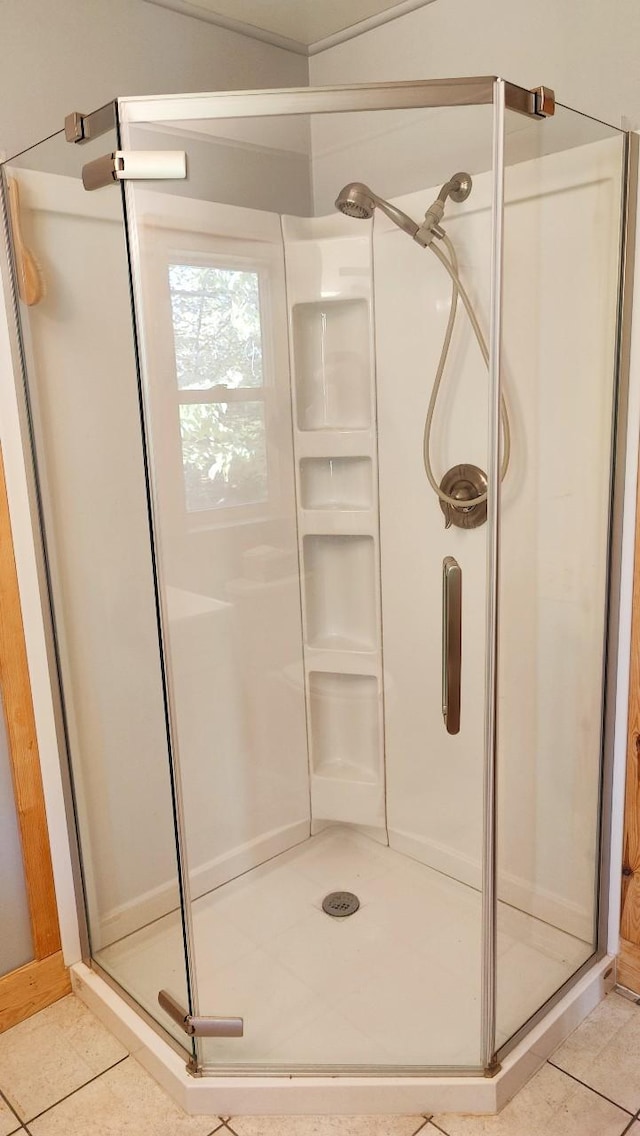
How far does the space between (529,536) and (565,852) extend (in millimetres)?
757

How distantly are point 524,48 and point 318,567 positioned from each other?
3.99ft

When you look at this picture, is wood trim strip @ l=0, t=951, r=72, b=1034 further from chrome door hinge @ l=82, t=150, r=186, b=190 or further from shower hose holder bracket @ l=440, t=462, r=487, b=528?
chrome door hinge @ l=82, t=150, r=186, b=190

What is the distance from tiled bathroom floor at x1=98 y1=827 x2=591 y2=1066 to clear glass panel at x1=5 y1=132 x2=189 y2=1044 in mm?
71

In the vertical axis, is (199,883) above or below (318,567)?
below

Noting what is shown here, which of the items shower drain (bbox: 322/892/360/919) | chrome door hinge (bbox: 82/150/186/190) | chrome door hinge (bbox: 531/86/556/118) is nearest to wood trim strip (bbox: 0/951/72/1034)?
shower drain (bbox: 322/892/360/919)

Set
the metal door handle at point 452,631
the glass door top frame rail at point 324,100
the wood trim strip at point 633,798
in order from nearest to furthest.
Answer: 1. the glass door top frame rail at point 324,100
2. the metal door handle at point 452,631
3. the wood trim strip at point 633,798

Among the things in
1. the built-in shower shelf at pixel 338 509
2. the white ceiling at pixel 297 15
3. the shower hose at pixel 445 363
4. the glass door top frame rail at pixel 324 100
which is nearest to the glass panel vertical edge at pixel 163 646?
the glass door top frame rail at pixel 324 100

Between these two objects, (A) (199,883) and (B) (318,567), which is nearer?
(A) (199,883)

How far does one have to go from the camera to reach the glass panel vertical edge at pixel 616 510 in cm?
158

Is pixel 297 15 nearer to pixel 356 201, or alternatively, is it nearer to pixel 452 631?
pixel 356 201

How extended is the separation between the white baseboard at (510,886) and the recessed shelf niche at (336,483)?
2.69ft

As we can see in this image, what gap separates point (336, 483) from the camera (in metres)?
1.73

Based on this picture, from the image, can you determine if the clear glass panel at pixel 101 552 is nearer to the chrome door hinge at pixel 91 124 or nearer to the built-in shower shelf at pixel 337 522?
the chrome door hinge at pixel 91 124

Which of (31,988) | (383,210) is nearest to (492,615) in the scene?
(383,210)
